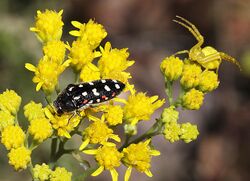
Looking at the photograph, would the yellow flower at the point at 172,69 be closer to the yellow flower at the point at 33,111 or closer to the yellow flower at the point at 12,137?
the yellow flower at the point at 33,111

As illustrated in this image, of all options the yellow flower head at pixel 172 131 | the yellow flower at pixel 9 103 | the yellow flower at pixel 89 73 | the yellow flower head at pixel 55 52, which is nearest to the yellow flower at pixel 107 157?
the yellow flower head at pixel 172 131

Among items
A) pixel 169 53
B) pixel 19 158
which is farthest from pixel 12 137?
pixel 169 53

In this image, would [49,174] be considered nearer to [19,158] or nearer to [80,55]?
[19,158]

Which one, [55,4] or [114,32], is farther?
[114,32]

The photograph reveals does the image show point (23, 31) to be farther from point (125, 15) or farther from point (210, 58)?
point (210, 58)

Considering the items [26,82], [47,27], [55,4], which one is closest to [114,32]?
[55,4]

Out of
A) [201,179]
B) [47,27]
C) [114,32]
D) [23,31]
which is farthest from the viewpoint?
[114,32]
